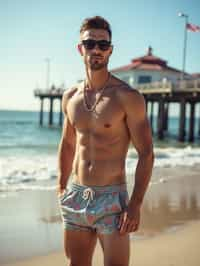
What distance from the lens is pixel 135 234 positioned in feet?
17.1

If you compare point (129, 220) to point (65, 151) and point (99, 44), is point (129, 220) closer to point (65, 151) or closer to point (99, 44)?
point (65, 151)

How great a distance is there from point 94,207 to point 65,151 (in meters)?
0.56

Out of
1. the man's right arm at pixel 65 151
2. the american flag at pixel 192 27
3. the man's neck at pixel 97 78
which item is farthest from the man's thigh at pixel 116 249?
the american flag at pixel 192 27

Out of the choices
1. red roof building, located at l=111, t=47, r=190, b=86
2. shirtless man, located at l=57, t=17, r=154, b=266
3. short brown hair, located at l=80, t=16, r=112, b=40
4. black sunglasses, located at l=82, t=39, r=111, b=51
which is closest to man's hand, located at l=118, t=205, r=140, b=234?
shirtless man, located at l=57, t=17, r=154, b=266

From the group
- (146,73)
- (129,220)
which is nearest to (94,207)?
(129,220)

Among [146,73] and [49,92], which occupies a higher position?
[146,73]

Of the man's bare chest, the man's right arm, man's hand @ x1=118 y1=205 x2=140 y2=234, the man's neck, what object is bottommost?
man's hand @ x1=118 y1=205 x2=140 y2=234

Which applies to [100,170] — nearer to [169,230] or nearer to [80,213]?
[80,213]

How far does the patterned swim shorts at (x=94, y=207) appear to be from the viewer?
2.36m

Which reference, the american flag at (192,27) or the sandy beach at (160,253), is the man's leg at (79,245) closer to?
the sandy beach at (160,253)

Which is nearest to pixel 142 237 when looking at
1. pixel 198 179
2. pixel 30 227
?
pixel 30 227

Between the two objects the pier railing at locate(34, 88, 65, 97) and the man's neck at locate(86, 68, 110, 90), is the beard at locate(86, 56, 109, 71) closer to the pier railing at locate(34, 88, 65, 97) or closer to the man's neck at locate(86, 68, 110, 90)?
the man's neck at locate(86, 68, 110, 90)

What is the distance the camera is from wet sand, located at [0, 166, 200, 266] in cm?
430

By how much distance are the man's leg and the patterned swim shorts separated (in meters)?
0.04
